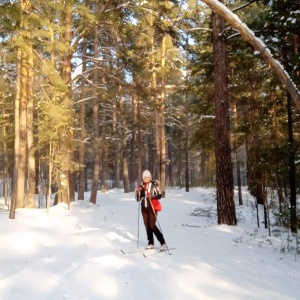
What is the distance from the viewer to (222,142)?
1079 centimetres

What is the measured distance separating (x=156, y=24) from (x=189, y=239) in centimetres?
837

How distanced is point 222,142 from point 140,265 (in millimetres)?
5676

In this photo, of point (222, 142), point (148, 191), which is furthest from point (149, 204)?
point (222, 142)

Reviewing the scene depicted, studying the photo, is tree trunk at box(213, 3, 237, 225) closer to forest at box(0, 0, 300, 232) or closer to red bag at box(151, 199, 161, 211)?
forest at box(0, 0, 300, 232)

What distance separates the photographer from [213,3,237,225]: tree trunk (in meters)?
10.7

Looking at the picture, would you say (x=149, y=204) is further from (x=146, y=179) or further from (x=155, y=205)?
(x=146, y=179)

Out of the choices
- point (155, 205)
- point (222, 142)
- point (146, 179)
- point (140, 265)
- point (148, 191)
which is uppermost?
point (222, 142)

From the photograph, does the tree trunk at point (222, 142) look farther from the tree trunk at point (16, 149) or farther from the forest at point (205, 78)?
the tree trunk at point (16, 149)

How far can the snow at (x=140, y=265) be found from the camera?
5039 mm

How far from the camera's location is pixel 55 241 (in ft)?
29.6

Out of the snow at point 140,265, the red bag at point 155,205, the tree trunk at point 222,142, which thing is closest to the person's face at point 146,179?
the red bag at point 155,205

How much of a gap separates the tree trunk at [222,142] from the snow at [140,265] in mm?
559

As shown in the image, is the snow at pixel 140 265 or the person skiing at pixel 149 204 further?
the person skiing at pixel 149 204

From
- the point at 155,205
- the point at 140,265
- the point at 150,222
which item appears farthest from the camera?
the point at 155,205
